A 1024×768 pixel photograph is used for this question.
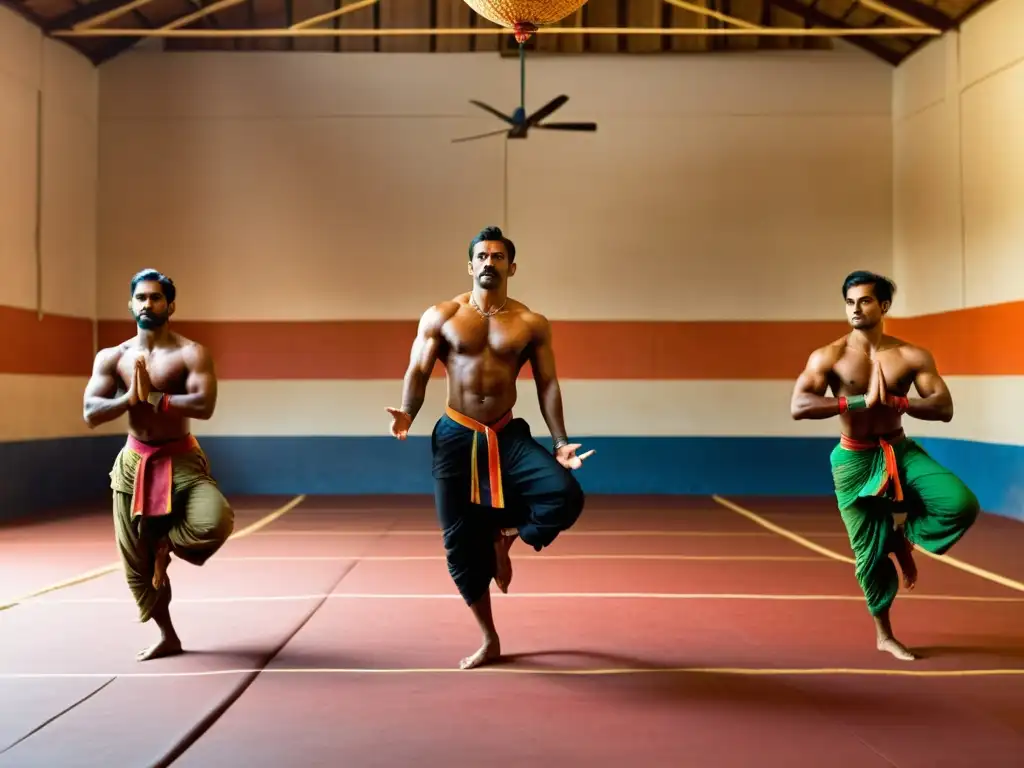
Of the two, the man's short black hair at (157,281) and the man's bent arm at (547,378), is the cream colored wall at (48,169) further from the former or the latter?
the man's bent arm at (547,378)

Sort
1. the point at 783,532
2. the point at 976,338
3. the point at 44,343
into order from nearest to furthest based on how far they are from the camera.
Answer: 1. the point at 783,532
2. the point at 976,338
3. the point at 44,343

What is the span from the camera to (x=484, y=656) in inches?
157

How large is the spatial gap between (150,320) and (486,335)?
→ 51.9 inches

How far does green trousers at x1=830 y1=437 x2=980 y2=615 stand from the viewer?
13.1 ft

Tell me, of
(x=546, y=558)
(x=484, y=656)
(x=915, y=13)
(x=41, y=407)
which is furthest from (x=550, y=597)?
(x=915, y=13)

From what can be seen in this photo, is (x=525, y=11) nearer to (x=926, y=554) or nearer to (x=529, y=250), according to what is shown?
(x=926, y=554)

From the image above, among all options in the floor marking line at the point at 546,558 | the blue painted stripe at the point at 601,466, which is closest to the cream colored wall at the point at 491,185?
the blue painted stripe at the point at 601,466

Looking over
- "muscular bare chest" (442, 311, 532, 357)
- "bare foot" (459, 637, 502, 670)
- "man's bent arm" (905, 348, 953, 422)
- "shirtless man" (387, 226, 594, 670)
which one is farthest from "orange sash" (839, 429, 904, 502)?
"bare foot" (459, 637, 502, 670)

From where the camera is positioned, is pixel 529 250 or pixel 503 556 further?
pixel 529 250

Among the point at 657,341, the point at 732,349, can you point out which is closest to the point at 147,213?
the point at 657,341

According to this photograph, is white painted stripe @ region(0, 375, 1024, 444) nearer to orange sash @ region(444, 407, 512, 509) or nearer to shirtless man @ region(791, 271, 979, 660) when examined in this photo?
shirtless man @ region(791, 271, 979, 660)

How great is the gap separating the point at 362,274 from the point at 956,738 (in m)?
8.44

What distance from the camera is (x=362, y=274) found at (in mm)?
10711

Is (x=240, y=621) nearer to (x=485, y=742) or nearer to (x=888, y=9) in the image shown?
(x=485, y=742)
